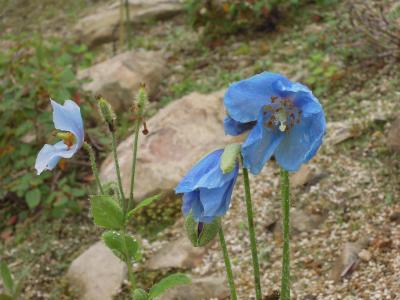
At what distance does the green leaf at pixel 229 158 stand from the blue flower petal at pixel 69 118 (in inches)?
15.5

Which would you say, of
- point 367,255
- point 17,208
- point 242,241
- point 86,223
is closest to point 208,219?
point 367,255

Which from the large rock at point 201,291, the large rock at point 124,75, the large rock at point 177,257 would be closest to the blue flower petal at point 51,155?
the large rock at point 201,291

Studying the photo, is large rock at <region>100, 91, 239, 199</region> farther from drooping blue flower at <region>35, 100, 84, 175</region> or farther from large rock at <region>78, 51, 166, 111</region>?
drooping blue flower at <region>35, 100, 84, 175</region>

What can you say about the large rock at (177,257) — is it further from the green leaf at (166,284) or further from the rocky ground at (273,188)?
the green leaf at (166,284)

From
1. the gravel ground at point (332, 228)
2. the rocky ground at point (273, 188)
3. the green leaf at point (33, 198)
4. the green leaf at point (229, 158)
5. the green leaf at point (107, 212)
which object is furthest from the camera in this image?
the green leaf at point (33, 198)

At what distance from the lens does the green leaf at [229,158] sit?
4.84 ft

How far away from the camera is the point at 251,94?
153cm

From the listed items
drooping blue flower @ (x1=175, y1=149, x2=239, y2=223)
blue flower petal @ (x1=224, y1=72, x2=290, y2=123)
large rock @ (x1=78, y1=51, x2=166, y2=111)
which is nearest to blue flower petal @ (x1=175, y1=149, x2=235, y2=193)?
drooping blue flower @ (x1=175, y1=149, x2=239, y2=223)

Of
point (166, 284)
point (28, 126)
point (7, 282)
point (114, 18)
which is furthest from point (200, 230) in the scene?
point (114, 18)

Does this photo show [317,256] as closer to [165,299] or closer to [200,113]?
[165,299]

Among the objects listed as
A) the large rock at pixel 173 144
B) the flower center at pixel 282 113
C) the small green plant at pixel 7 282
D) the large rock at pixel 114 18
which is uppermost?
the flower center at pixel 282 113

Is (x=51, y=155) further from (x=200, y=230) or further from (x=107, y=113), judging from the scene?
(x=200, y=230)

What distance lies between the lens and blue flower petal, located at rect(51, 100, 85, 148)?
1.72 metres

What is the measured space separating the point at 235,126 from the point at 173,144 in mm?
1788
